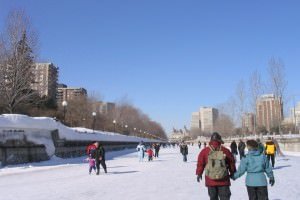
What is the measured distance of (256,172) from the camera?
282 inches

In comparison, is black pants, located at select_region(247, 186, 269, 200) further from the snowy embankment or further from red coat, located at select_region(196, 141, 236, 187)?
the snowy embankment

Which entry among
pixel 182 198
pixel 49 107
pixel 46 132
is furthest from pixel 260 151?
pixel 49 107

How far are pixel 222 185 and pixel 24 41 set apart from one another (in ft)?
91.7

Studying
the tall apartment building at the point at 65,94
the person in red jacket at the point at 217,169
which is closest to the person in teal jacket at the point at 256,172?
the person in red jacket at the point at 217,169

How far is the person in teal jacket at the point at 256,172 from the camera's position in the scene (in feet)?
23.3

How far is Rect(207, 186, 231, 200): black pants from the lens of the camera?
21.5ft

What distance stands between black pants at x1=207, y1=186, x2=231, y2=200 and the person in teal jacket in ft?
1.89

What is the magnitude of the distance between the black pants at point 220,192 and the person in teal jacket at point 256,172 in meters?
0.58

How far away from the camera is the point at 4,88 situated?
32438 mm

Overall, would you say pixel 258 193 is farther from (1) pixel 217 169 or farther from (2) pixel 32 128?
(2) pixel 32 128

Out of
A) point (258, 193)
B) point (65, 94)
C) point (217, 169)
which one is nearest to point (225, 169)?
point (217, 169)

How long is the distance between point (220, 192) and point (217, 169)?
0.37m

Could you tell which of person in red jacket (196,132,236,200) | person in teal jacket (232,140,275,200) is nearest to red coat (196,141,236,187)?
person in red jacket (196,132,236,200)

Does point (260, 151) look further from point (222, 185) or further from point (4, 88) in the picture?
point (4, 88)
